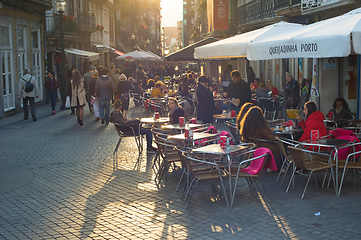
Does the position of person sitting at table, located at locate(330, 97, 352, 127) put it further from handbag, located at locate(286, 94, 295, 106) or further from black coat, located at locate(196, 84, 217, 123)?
handbag, located at locate(286, 94, 295, 106)

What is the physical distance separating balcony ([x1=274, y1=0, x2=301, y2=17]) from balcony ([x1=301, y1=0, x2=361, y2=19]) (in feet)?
2.42

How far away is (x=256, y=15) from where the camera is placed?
2533 centimetres

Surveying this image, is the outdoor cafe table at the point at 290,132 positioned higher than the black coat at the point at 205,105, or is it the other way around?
the black coat at the point at 205,105

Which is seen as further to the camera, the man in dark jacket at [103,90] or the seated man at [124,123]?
the man in dark jacket at [103,90]

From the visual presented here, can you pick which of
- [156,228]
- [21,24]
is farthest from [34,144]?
[21,24]

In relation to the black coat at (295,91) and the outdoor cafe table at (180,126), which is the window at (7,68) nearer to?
the outdoor cafe table at (180,126)

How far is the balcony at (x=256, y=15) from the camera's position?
2264 cm

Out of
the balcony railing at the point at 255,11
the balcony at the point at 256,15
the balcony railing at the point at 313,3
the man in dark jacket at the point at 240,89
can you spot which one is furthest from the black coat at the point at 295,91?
the balcony railing at the point at 255,11

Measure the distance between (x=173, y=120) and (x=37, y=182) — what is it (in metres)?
3.21

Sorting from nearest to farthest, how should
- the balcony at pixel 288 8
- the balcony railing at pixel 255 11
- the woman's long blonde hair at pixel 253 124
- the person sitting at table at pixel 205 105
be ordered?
the woman's long blonde hair at pixel 253 124
the person sitting at table at pixel 205 105
the balcony at pixel 288 8
the balcony railing at pixel 255 11

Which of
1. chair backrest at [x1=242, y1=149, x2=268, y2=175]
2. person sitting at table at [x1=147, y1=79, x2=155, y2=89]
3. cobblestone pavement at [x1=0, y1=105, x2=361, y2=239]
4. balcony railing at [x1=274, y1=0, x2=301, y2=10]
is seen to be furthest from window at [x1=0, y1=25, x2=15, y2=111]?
chair backrest at [x1=242, y1=149, x2=268, y2=175]

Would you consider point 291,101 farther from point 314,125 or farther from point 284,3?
point 284,3

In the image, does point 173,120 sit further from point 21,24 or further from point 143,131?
point 21,24

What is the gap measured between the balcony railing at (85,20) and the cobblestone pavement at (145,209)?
23.0 m
